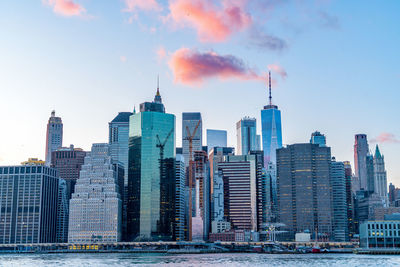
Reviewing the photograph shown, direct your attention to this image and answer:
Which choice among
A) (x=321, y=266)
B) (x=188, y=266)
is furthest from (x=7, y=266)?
(x=321, y=266)

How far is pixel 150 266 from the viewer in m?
173

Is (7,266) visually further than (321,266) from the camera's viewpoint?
Yes

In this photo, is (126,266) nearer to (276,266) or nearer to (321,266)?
(276,266)


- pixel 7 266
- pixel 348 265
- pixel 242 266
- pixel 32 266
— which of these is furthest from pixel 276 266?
pixel 7 266

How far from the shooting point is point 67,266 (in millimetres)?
183000

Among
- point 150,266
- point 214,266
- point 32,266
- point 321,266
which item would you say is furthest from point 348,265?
point 32,266

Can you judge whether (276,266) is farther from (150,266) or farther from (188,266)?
(150,266)

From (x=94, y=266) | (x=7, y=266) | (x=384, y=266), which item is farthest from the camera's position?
(x=7, y=266)

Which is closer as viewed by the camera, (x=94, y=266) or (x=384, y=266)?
(x=384, y=266)

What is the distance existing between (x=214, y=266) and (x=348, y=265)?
4304 centimetres

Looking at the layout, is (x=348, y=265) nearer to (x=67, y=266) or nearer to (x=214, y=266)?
(x=214, y=266)

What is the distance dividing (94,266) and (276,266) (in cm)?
5911

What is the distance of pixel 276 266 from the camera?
567 feet

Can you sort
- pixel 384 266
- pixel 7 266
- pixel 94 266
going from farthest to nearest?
pixel 7 266 → pixel 94 266 → pixel 384 266
